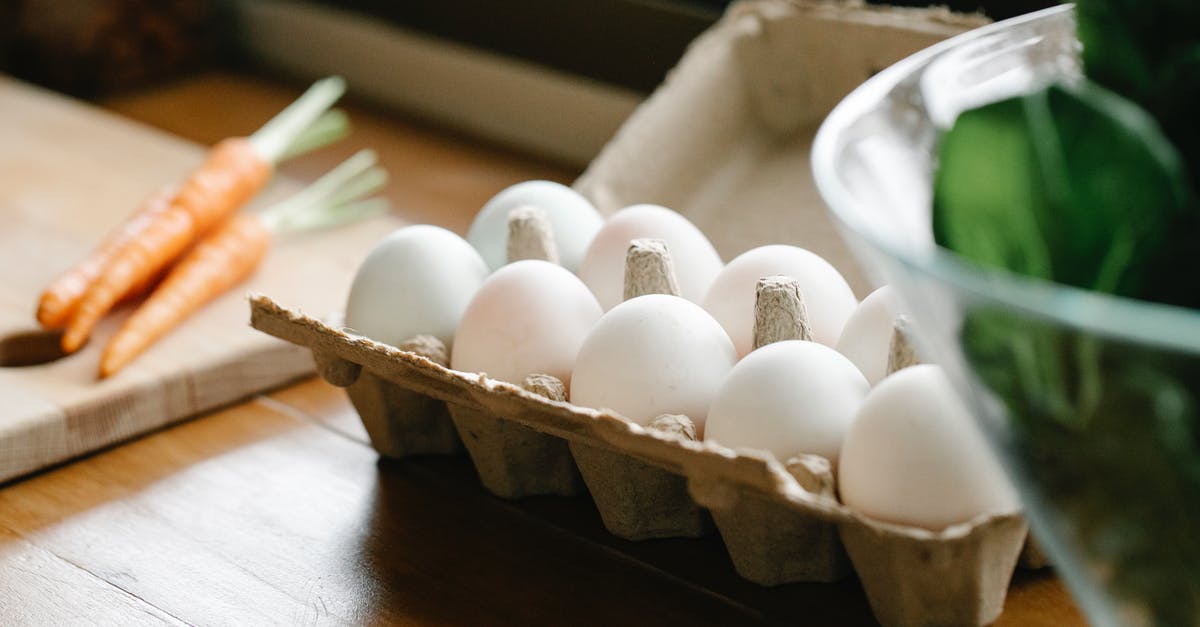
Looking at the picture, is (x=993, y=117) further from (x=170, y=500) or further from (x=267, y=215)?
(x=267, y=215)

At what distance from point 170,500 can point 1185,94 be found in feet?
1.73

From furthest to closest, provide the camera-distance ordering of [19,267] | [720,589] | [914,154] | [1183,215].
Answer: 1. [19,267]
2. [720,589]
3. [914,154]
4. [1183,215]

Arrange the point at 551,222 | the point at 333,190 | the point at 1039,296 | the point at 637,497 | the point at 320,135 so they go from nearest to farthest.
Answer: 1. the point at 1039,296
2. the point at 637,497
3. the point at 551,222
4. the point at 333,190
5. the point at 320,135

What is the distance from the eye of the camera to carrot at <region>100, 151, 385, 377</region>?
0.81m

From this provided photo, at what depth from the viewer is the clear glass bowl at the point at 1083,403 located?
33 cm

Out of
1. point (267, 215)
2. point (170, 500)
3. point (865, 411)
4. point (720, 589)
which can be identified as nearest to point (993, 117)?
point (865, 411)

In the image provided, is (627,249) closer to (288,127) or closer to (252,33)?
(288,127)

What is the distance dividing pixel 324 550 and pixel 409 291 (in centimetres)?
14

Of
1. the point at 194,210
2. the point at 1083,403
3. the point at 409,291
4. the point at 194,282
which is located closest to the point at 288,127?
the point at 194,210

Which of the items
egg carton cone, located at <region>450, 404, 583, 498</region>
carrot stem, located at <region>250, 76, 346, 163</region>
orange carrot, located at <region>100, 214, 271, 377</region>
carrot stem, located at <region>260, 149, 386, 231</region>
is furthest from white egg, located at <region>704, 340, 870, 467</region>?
carrot stem, located at <region>250, 76, 346, 163</region>

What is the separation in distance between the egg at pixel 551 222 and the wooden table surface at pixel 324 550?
0.41 ft

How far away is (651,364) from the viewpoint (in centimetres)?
56

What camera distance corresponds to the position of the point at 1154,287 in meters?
0.36

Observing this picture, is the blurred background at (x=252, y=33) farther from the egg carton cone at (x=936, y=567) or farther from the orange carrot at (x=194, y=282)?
the egg carton cone at (x=936, y=567)
